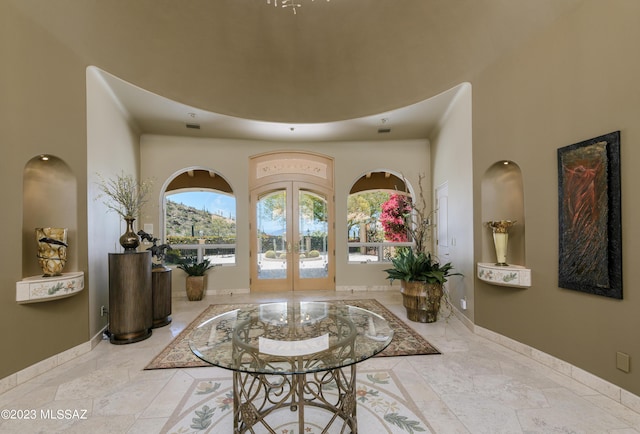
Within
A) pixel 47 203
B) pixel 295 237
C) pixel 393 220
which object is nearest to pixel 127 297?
pixel 47 203

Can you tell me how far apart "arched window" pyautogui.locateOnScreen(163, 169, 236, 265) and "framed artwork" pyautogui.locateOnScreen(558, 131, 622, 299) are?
5.11 metres

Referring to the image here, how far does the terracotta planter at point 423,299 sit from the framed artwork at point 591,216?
4.81 feet

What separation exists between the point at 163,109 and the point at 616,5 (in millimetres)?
5137

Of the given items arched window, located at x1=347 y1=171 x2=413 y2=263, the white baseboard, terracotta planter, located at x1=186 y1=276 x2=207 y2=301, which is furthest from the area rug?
arched window, located at x1=347 y1=171 x2=413 y2=263

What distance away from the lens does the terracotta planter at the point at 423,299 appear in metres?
3.88

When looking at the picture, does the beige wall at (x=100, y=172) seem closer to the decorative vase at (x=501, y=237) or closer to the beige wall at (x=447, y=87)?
the beige wall at (x=447, y=87)

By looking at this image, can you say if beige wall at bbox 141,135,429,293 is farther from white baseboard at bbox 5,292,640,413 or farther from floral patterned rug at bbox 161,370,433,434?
floral patterned rug at bbox 161,370,433,434

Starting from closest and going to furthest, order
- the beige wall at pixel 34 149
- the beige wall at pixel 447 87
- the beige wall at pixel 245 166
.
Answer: the beige wall at pixel 447 87 → the beige wall at pixel 34 149 → the beige wall at pixel 245 166

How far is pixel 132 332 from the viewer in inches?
132

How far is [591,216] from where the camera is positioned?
2352 mm

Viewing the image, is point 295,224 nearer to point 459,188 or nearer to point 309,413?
point 459,188

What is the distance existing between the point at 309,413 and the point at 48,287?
8.64 feet

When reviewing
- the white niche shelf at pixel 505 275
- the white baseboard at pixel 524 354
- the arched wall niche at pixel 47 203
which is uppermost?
the arched wall niche at pixel 47 203

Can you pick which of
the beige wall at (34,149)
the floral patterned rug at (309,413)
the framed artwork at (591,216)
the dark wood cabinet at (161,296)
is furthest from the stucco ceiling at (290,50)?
the floral patterned rug at (309,413)
